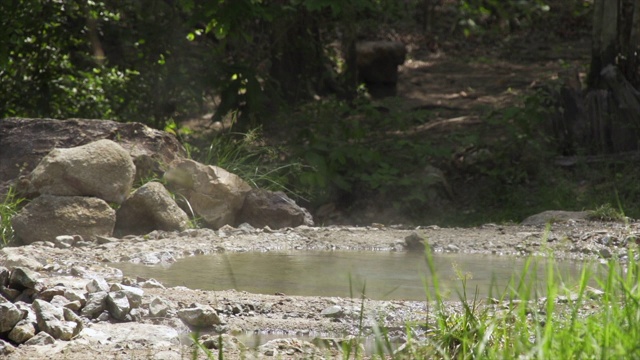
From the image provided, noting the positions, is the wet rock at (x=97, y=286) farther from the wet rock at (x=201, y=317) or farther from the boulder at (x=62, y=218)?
the boulder at (x=62, y=218)

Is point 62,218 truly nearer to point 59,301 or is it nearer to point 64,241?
point 64,241

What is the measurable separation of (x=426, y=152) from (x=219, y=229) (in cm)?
351

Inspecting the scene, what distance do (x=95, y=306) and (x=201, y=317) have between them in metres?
0.50

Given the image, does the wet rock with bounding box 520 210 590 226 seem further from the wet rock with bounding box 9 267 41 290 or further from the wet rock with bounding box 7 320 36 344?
the wet rock with bounding box 7 320 36 344

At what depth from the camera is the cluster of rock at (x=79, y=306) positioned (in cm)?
443

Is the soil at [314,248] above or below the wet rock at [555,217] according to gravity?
below

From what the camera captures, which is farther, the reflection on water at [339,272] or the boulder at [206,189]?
the boulder at [206,189]

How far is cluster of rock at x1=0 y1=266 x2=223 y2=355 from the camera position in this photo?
443 centimetres

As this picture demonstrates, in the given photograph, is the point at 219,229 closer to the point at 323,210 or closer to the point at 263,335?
the point at 323,210

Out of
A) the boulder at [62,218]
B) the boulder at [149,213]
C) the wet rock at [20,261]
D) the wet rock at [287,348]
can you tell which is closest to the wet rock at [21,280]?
the wet rock at [20,261]

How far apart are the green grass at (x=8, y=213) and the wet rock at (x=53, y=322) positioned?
3.31 m

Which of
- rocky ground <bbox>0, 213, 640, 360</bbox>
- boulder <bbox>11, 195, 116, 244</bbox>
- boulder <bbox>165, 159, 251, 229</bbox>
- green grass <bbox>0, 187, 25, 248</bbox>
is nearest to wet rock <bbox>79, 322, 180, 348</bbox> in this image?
rocky ground <bbox>0, 213, 640, 360</bbox>

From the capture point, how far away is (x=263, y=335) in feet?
15.5

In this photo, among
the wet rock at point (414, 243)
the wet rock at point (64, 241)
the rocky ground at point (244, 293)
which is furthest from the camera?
the wet rock at point (414, 243)
